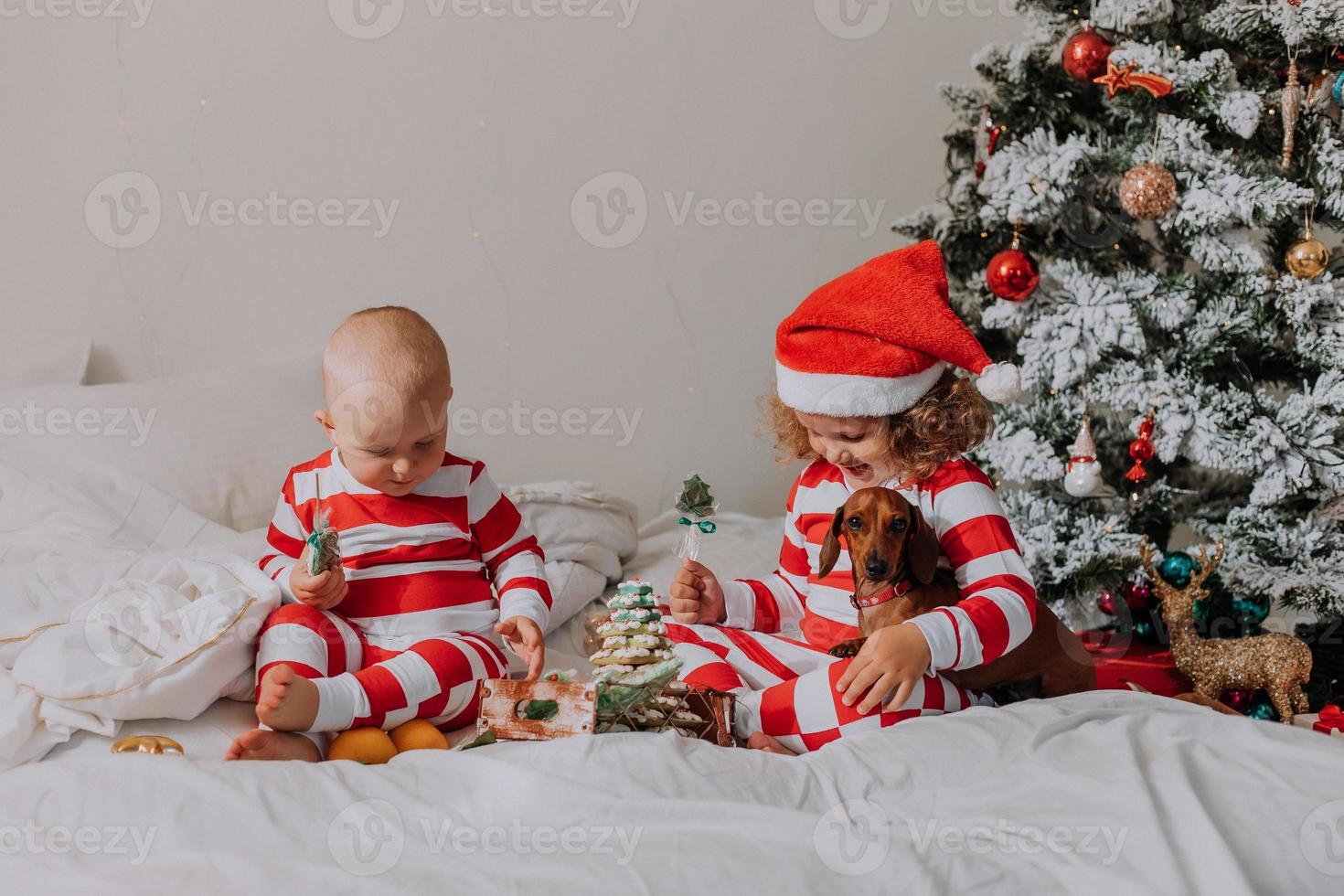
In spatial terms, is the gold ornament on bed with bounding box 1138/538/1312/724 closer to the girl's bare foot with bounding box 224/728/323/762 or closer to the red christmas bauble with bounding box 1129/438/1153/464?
the red christmas bauble with bounding box 1129/438/1153/464

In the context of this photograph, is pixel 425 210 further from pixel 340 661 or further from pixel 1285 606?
pixel 1285 606

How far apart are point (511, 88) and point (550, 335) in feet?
1.69

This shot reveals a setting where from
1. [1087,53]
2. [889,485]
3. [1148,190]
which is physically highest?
[1087,53]

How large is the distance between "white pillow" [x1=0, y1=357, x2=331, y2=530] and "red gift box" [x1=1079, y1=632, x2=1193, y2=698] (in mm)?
1413

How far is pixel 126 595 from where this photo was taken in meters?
1.22

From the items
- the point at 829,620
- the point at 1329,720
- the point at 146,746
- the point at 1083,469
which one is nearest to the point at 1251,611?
the point at 1329,720

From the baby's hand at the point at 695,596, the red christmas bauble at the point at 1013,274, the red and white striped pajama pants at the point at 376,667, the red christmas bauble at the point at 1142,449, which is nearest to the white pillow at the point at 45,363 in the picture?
the red and white striped pajama pants at the point at 376,667

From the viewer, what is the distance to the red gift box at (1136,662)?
6.05 feet

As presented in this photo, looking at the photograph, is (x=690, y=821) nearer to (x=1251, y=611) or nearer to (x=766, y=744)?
(x=766, y=744)

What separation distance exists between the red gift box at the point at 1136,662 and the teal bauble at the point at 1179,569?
13 centimetres

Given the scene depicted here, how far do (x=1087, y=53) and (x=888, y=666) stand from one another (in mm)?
1247

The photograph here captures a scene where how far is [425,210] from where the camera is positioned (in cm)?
227

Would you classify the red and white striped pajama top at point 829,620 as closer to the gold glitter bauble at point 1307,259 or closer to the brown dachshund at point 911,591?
the brown dachshund at point 911,591

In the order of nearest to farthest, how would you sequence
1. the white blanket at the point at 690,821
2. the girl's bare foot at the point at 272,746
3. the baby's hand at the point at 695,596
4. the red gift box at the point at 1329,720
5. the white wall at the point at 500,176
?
the white blanket at the point at 690,821, the girl's bare foot at the point at 272,746, the baby's hand at the point at 695,596, the red gift box at the point at 1329,720, the white wall at the point at 500,176
